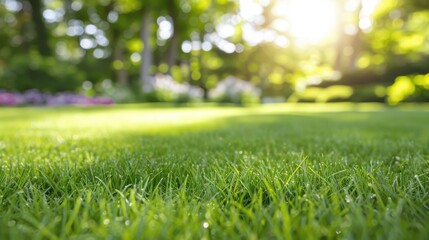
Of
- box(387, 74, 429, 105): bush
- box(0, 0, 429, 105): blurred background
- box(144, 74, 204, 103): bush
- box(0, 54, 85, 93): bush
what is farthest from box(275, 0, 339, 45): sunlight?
box(0, 54, 85, 93): bush

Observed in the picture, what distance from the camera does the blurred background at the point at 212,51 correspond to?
16.2 meters

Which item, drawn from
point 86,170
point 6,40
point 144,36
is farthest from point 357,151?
point 6,40

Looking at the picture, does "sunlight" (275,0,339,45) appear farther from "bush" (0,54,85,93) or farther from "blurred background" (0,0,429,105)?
"bush" (0,54,85,93)

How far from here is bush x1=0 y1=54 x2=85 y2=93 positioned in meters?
16.1

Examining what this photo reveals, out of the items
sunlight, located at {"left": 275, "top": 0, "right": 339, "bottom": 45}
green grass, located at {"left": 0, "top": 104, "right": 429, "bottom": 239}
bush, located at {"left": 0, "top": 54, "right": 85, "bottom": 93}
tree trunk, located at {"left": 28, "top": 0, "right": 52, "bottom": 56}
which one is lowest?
green grass, located at {"left": 0, "top": 104, "right": 429, "bottom": 239}

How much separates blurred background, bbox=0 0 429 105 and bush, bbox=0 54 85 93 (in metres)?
0.05

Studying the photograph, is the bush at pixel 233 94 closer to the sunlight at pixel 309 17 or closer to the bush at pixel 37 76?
the bush at pixel 37 76

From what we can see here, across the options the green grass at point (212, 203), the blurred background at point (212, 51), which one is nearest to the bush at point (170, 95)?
the blurred background at point (212, 51)

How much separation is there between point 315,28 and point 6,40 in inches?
1027

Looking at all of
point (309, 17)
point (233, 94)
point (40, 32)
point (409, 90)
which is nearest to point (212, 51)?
point (309, 17)

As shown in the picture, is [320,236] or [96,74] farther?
[96,74]

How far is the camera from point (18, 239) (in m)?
0.79

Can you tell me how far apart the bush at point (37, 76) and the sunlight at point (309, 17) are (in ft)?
51.4

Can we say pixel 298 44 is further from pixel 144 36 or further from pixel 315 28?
pixel 144 36
